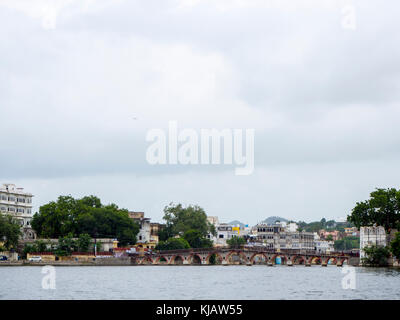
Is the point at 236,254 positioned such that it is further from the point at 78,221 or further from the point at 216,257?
the point at 78,221

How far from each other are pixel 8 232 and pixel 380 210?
52179 millimetres

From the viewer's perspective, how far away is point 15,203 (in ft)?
430

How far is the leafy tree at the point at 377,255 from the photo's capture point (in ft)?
351

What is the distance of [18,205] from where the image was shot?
13238 centimetres

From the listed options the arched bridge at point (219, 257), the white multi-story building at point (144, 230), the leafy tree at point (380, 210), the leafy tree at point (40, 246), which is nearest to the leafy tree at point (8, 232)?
the leafy tree at point (40, 246)

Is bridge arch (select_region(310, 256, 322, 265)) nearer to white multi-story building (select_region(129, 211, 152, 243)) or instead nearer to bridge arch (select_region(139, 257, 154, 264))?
white multi-story building (select_region(129, 211, 152, 243))

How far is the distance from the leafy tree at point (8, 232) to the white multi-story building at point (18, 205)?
12756 millimetres

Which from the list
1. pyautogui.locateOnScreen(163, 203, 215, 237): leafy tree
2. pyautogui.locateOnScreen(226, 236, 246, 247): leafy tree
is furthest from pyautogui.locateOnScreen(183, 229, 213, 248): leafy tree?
pyautogui.locateOnScreen(226, 236, 246, 247): leafy tree

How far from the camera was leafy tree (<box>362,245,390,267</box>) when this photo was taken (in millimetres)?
107062

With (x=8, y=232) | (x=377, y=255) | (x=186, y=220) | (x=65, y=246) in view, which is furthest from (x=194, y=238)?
(x=377, y=255)

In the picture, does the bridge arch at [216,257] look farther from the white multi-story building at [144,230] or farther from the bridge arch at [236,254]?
the white multi-story building at [144,230]

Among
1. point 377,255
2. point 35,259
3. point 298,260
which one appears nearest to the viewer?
point 377,255
